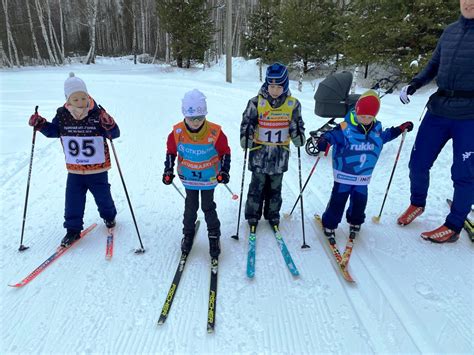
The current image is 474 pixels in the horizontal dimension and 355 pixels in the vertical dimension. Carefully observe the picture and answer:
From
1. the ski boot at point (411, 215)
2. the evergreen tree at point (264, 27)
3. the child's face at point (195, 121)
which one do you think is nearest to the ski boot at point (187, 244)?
the child's face at point (195, 121)

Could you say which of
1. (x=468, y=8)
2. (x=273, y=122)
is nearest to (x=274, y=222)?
(x=273, y=122)

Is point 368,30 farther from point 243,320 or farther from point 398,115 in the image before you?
point 243,320

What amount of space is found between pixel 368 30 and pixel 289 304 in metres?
11.2

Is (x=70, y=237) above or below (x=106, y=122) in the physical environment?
below

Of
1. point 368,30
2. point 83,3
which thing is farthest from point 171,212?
point 83,3

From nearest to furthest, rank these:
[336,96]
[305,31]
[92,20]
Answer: [336,96], [305,31], [92,20]

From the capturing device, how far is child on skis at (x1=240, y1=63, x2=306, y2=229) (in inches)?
142

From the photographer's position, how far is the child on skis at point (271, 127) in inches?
142

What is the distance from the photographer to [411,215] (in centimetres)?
416

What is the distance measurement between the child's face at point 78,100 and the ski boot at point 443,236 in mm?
4105

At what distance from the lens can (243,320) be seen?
2.83 metres

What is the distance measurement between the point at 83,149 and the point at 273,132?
2.10m

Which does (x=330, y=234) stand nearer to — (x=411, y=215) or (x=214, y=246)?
(x=411, y=215)

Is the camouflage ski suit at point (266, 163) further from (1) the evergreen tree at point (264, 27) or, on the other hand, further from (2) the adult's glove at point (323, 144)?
(1) the evergreen tree at point (264, 27)
